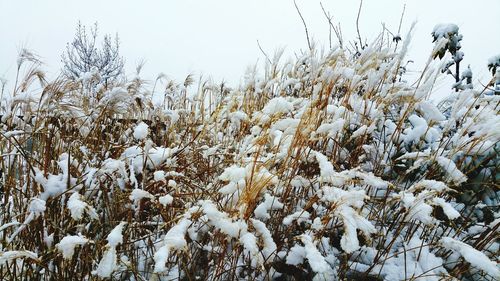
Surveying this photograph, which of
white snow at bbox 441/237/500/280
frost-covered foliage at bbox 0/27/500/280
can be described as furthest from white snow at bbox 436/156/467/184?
white snow at bbox 441/237/500/280

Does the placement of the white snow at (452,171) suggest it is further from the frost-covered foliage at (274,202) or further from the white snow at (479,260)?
the white snow at (479,260)

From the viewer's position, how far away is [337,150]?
184 centimetres

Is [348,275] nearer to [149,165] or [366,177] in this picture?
[366,177]

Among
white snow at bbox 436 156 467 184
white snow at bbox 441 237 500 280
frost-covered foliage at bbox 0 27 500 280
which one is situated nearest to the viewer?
white snow at bbox 441 237 500 280

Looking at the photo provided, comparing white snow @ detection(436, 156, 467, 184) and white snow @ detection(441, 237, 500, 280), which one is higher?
white snow @ detection(436, 156, 467, 184)

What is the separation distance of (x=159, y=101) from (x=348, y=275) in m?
2.36

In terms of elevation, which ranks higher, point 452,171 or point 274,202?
point 452,171

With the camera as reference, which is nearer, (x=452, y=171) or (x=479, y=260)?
(x=479, y=260)

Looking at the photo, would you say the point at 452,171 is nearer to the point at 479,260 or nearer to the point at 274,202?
the point at 479,260

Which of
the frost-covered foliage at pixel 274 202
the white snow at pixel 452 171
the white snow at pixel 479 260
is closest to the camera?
the white snow at pixel 479 260

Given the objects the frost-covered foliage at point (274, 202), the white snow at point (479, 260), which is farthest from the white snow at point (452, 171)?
the white snow at point (479, 260)

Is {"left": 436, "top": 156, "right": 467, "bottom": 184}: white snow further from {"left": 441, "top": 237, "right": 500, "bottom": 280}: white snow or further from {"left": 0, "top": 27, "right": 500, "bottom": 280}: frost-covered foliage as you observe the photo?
{"left": 441, "top": 237, "right": 500, "bottom": 280}: white snow

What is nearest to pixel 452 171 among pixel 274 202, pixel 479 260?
pixel 479 260

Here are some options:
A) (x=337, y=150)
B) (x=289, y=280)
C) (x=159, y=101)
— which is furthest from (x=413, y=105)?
(x=159, y=101)
